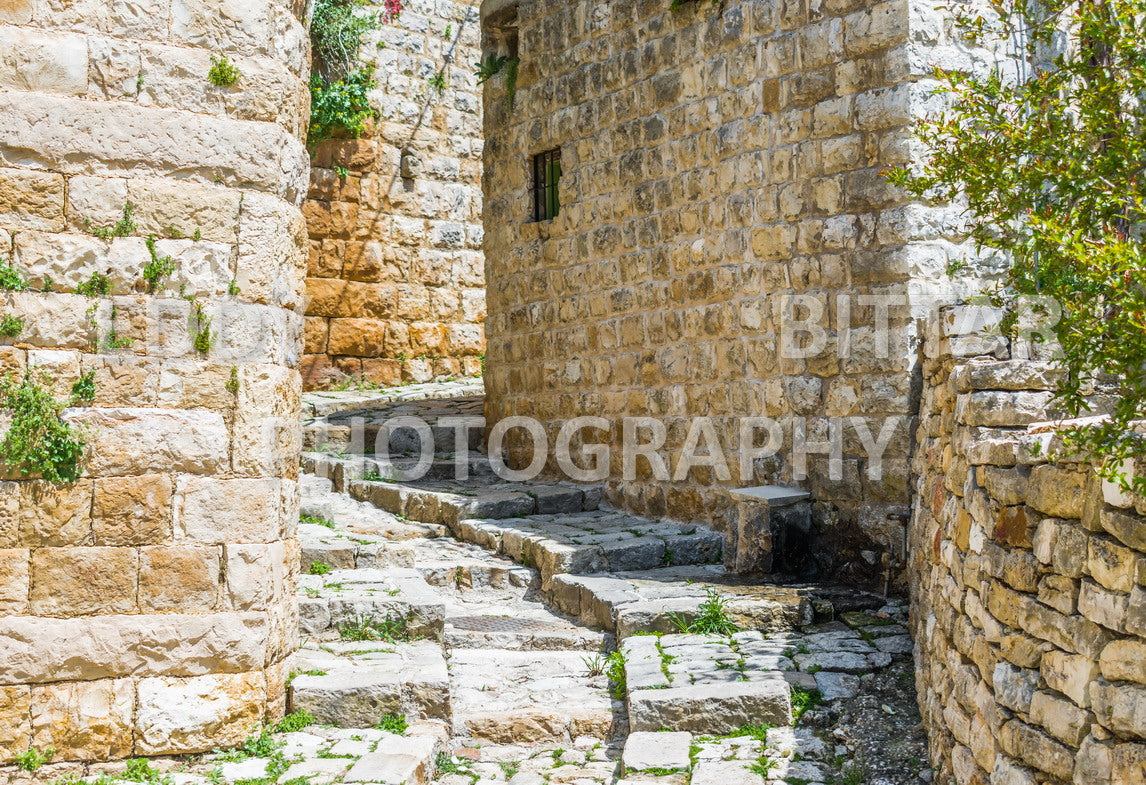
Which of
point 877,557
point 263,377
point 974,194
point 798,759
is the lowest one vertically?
point 798,759

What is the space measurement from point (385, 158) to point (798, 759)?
32.1 feet

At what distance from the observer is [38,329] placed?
4.52m

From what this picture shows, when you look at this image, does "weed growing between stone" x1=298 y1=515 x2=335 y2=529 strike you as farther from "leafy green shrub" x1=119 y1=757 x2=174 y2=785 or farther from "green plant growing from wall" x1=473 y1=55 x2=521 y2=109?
"green plant growing from wall" x1=473 y1=55 x2=521 y2=109

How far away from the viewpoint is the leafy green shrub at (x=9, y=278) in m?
4.46

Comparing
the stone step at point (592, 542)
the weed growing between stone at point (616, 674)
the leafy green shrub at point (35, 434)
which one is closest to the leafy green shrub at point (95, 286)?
the leafy green shrub at point (35, 434)

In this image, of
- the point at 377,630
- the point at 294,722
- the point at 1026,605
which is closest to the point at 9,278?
the point at 294,722

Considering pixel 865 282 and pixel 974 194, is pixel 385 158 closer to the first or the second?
pixel 865 282

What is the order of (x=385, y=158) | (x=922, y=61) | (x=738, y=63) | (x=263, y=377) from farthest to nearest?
1. (x=385, y=158)
2. (x=738, y=63)
3. (x=922, y=61)
4. (x=263, y=377)

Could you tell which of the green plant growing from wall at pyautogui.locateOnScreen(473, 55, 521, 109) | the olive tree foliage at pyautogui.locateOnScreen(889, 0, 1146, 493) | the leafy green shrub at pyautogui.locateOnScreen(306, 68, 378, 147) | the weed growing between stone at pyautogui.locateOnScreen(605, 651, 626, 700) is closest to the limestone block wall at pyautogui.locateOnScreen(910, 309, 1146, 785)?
the olive tree foliage at pyautogui.locateOnScreen(889, 0, 1146, 493)

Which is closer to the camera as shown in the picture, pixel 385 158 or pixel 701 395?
pixel 701 395

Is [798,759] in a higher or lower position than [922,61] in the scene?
lower

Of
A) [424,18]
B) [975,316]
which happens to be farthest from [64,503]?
[424,18]

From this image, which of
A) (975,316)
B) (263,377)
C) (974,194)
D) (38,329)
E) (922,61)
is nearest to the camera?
(974,194)

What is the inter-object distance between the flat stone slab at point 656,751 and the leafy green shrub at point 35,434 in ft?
8.36
